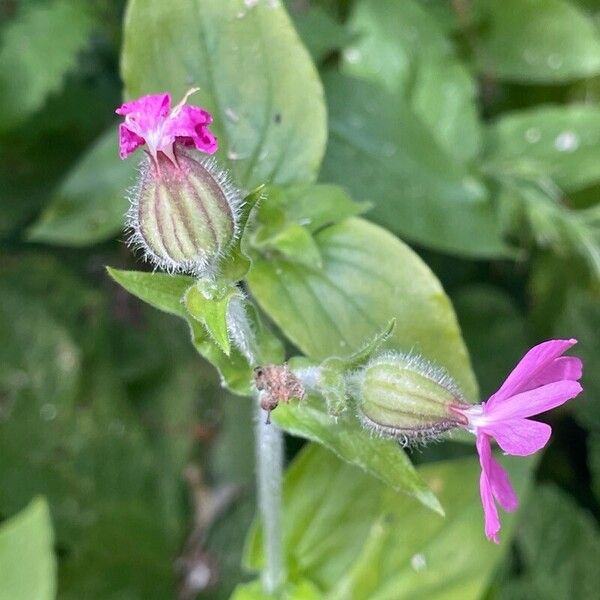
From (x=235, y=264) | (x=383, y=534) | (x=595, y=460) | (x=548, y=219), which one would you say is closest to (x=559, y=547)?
(x=595, y=460)

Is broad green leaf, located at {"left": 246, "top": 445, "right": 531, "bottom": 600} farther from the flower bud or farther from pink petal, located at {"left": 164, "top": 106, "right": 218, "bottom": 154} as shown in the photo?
pink petal, located at {"left": 164, "top": 106, "right": 218, "bottom": 154}

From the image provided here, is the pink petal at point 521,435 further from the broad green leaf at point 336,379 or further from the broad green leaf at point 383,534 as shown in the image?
the broad green leaf at point 383,534

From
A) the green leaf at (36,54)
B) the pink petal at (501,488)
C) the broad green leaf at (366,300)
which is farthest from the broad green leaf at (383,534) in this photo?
the green leaf at (36,54)

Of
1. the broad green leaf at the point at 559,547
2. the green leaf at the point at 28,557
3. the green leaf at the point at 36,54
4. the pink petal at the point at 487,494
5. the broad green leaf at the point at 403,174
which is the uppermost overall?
the green leaf at the point at 36,54

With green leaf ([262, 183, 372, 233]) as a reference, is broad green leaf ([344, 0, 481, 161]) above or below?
below

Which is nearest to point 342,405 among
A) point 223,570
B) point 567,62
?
point 223,570

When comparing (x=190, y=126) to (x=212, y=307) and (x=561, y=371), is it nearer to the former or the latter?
(x=212, y=307)

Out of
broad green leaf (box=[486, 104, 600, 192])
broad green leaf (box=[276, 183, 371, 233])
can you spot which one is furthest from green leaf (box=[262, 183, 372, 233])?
broad green leaf (box=[486, 104, 600, 192])
